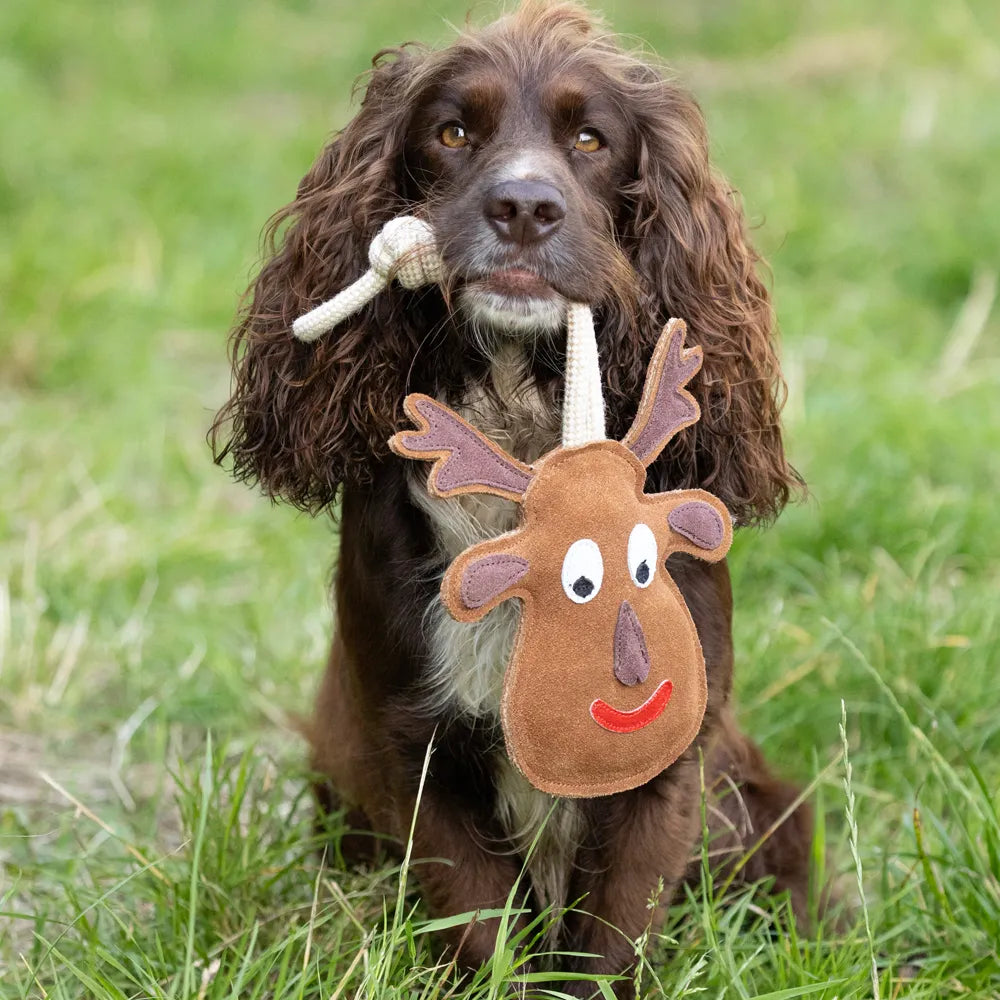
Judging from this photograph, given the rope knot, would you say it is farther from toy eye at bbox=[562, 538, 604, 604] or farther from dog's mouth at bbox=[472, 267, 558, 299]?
toy eye at bbox=[562, 538, 604, 604]

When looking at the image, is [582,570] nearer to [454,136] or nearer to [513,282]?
[513,282]

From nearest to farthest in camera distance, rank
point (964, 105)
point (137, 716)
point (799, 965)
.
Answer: point (799, 965) → point (137, 716) → point (964, 105)

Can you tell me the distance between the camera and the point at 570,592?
2.10 m

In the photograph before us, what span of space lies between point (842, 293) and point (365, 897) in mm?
4213

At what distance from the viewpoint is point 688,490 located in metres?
2.26

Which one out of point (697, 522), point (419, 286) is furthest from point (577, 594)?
point (419, 286)

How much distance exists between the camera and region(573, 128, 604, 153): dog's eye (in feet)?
7.83

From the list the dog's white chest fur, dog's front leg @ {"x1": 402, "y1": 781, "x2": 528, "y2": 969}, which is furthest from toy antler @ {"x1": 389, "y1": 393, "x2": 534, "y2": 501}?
dog's front leg @ {"x1": 402, "y1": 781, "x2": 528, "y2": 969}

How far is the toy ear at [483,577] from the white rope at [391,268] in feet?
1.53

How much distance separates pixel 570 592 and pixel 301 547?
2.60m

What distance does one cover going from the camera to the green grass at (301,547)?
2592 millimetres

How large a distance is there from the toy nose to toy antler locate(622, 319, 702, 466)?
0.79 ft

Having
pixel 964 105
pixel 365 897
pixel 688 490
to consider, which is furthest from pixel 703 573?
pixel 964 105

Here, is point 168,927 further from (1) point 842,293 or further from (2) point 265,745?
(1) point 842,293
